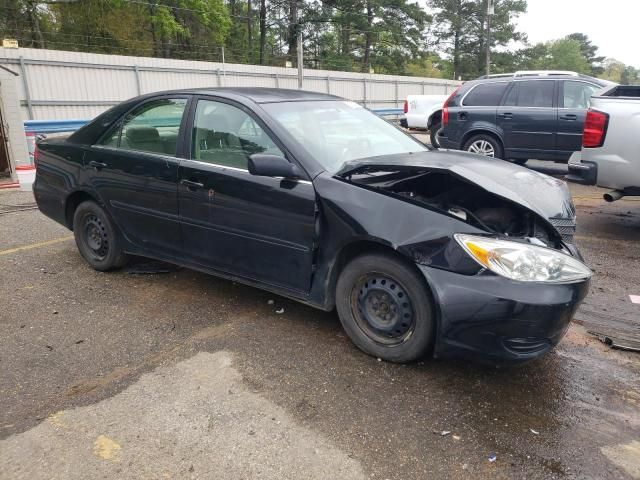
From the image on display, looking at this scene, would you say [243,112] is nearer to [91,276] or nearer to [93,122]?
[93,122]

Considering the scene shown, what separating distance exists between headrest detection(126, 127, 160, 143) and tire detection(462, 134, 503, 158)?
22.7ft

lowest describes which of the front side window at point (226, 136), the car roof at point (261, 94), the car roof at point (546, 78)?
the front side window at point (226, 136)

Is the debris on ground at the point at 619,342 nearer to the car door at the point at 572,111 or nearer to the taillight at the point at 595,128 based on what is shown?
the taillight at the point at 595,128

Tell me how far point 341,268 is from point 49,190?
11.0 feet

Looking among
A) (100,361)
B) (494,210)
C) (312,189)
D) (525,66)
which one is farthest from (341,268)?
(525,66)

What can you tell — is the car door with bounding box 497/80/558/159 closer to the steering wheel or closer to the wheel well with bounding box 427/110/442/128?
the wheel well with bounding box 427/110/442/128

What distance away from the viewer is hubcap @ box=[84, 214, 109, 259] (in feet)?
15.8

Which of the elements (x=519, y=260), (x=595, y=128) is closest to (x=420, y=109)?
(x=595, y=128)

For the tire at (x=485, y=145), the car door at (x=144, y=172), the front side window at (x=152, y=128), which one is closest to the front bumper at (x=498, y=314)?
the car door at (x=144, y=172)

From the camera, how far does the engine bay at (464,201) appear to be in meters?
3.11

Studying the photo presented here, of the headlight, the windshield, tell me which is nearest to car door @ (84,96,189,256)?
the windshield

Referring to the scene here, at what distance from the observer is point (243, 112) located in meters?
3.81

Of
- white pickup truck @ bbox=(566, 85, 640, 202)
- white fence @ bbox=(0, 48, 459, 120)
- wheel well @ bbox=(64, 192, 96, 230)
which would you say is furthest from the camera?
white fence @ bbox=(0, 48, 459, 120)

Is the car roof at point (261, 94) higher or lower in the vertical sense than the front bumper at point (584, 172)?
higher
